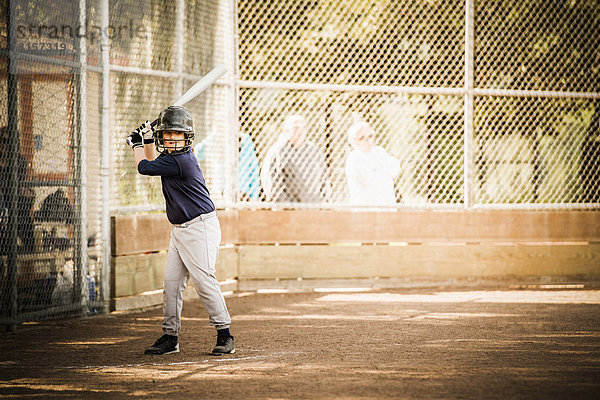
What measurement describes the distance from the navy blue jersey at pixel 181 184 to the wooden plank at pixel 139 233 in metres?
2.64

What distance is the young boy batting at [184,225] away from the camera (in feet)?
22.9

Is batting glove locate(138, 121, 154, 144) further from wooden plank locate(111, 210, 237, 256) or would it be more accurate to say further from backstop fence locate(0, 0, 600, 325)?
wooden plank locate(111, 210, 237, 256)

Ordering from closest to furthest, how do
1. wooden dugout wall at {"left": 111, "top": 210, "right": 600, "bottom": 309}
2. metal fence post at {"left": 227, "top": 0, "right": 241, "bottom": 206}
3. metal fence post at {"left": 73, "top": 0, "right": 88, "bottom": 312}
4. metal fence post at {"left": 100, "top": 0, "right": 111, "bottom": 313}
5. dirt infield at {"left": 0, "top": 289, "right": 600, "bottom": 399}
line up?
dirt infield at {"left": 0, "top": 289, "right": 600, "bottom": 399} < metal fence post at {"left": 73, "top": 0, "right": 88, "bottom": 312} < metal fence post at {"left": 100, "top": 0, "right": 111, "bottom": 313} < metal fence post at {"left": 227, "top": 0, "right": 241, "bottom": 206} < wooden dugout wall at {"left": 111, "top": 210, "right": 600, "bottom": 309}

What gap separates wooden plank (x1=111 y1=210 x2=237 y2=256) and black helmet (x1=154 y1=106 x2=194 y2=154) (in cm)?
275

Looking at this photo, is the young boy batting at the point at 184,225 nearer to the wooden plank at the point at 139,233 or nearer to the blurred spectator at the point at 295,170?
the wooden plank at the point at 139,233

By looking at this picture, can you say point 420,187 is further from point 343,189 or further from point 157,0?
point 157,0

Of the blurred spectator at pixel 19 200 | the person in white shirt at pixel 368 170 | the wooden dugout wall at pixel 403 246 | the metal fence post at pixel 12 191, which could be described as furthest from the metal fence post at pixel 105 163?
the person in white shirt at pixel 368 170

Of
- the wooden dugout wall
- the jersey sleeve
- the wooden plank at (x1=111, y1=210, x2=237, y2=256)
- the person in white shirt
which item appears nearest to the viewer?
the jersey sleeve

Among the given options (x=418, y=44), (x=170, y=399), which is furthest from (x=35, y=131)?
(x=418, y=44)

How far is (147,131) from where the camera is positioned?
7.16 meters

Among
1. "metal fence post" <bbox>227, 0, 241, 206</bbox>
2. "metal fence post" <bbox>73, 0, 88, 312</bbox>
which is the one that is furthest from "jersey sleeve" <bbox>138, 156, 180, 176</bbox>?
"metal fence post" <bbox>227, 0, 241, 206</bbox>

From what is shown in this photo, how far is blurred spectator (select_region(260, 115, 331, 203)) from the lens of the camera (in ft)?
37.8

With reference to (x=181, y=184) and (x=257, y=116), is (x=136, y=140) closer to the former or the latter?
(x=181, y=184)

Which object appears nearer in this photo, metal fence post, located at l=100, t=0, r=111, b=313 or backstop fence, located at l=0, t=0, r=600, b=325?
backstop fence, located at l=0, t=0, r=600, b=325
